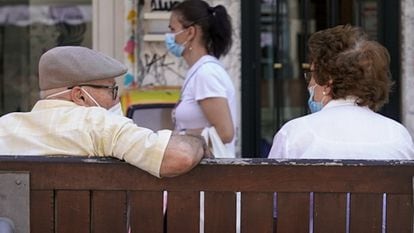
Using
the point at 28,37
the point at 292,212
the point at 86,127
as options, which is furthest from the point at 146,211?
the point at 28,37

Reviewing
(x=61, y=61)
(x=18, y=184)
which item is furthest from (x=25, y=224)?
(x=61, y=61)

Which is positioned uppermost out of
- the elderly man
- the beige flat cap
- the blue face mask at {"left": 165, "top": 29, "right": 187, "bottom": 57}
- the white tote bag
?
the blue face mask at {"left": 165, "top": 29, "right": 187, "bottom": 57}

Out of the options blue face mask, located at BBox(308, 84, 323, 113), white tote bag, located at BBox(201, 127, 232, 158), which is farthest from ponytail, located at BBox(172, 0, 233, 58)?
blue face mask, located at BBox(308, 84, 323, 113)

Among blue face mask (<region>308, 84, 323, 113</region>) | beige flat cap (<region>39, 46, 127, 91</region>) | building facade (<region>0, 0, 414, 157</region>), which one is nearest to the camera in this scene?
beige flat cap (<region>39, 46, 127, 91</region>)

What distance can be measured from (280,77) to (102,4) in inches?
56.7

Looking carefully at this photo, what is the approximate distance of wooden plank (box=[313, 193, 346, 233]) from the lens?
9.36ft

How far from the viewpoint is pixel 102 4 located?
6621 millimetres

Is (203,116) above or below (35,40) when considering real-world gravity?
below

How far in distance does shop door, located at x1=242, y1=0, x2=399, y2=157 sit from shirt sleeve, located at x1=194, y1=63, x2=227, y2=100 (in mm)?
1891

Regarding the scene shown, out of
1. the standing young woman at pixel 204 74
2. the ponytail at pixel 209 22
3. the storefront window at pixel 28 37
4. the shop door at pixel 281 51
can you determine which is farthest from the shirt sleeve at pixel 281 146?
the storefront window at pixel 28 37

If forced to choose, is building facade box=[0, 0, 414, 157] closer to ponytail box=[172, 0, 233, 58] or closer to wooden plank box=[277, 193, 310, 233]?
ponytail box=[172, 0, 233, 58]

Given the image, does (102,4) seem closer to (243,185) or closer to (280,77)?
(280,77)

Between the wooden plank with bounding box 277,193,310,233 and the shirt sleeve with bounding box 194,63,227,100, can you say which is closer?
the wooden plank with bounding box 277,193,310,233

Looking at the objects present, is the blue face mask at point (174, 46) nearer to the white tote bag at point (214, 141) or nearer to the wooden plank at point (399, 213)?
the white tote bag at point (214, 141)
